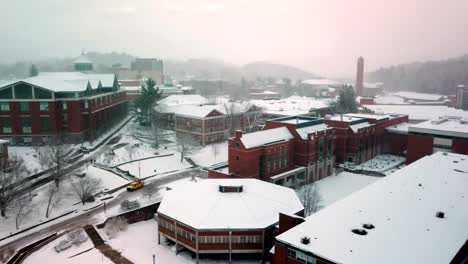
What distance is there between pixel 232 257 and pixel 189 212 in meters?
5.56

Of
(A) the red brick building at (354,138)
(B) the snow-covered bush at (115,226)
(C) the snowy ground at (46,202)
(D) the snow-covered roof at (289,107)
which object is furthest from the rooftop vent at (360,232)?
(D) the snow-covered roof at (289,107)

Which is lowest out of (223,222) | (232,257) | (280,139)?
(232,257)

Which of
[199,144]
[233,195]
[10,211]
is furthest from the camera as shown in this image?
[199,144]

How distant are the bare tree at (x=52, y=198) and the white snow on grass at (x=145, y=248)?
32.0ft

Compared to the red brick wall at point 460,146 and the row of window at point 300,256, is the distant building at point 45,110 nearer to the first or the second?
the row of window at point 300,256

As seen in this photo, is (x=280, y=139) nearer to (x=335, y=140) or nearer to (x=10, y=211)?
(x=335, y=140)

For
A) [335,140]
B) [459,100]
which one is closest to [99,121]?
[335,140]

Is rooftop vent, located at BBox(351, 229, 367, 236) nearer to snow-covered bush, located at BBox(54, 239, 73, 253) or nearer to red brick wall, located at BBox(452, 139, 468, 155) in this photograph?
snow-covered bush, located at BBox(54, 239, 73, 253)

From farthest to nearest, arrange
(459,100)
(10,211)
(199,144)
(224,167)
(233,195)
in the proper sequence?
(459,100), (199,144), (224,167), (10,211), (233,195)

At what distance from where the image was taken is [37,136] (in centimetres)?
6262

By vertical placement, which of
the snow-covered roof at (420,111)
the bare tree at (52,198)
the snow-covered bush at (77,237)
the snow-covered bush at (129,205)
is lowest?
the snow-covered bush at (77,237)

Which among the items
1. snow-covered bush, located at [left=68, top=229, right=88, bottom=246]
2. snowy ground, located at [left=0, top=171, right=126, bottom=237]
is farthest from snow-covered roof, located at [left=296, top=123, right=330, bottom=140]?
snow-covered bush, located at [left=68, top=229, right=88, bottom=246]

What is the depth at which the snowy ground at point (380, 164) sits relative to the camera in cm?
6242

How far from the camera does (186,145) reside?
63.4m
